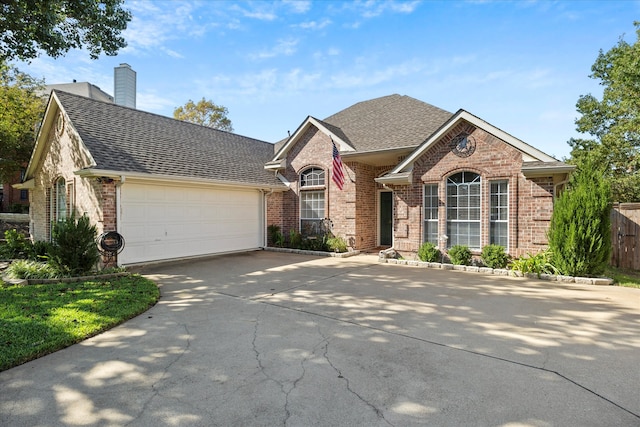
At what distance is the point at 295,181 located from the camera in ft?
48.4

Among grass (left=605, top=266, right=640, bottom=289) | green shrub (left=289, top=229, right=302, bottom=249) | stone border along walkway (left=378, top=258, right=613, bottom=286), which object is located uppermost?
green shrub (left=289, top=229, right=302, bottom=249)

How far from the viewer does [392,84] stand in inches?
674

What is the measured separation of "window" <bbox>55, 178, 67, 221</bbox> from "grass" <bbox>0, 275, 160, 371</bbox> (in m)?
5.32

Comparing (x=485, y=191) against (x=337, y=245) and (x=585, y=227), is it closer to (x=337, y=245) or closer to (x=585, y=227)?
(x=585, y=227)

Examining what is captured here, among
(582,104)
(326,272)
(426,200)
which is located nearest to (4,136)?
(326,272)

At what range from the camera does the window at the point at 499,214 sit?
977cm

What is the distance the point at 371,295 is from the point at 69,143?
11.0 metres

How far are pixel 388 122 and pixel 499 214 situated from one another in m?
6.43

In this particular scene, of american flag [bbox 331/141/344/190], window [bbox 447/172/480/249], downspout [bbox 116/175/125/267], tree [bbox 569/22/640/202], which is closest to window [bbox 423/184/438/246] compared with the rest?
window [bbox 447/172/480/249]

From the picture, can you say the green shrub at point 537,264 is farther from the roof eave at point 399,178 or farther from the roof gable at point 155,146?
the roof gable at point 155,146

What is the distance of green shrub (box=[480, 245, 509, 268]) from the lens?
30.8 ft

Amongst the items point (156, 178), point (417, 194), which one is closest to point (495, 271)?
point (417, 194)

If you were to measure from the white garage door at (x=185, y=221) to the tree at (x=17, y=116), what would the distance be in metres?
14.5

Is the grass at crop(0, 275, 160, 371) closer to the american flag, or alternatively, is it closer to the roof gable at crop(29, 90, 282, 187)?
the roof gable at crop(29, 90, 282, 187)
